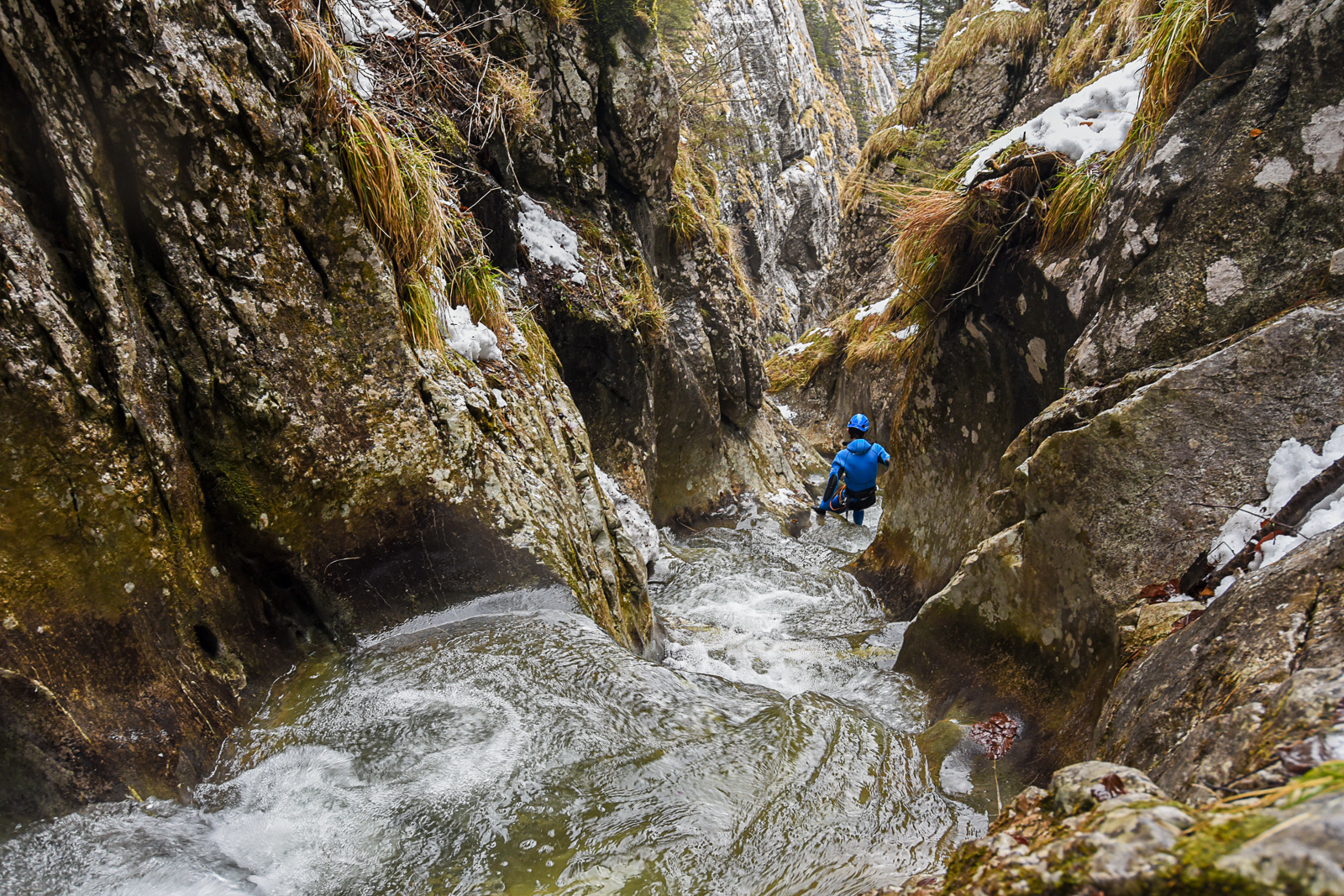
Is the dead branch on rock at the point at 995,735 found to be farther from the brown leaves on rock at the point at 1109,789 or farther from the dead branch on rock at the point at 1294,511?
the brown leaves on rock at the point at 1109,789

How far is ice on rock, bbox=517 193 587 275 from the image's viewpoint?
26.3ft

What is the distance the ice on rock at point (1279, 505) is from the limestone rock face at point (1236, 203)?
3.00 feet

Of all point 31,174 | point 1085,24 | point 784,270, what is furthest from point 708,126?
point 784,270

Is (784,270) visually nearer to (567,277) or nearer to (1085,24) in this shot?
(1085,24)

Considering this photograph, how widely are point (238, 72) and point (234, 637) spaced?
2.91 m

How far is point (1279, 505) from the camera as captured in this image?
2.68 m

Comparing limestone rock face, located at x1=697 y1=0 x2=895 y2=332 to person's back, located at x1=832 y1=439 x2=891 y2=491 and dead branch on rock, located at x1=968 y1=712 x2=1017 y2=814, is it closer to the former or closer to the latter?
person's back, located at x1=832 y1=439 x2=891 y2=491

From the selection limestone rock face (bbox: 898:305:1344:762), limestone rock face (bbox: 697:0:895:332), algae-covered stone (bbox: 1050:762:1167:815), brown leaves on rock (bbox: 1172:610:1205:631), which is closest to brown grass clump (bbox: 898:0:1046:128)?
limestone rock face (bbox: 697:0:895:332)

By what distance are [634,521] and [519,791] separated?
5071 millimetres

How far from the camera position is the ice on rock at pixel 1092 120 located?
194 inches

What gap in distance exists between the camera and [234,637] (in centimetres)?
323

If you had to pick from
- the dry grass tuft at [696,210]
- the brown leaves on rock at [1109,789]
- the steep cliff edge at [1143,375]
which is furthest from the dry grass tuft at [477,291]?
the dry grass tuft at [696,210]

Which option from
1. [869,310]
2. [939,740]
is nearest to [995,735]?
[939,740]

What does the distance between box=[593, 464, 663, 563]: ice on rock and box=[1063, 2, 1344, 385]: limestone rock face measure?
4.71 meters
